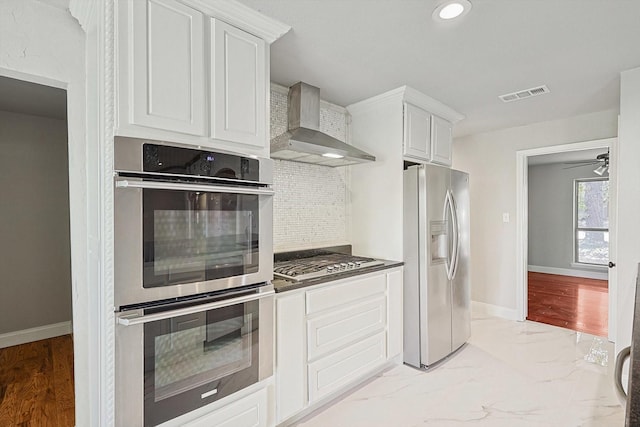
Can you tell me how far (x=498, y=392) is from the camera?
240cm

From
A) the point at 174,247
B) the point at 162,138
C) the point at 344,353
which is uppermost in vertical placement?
the point at 162,138

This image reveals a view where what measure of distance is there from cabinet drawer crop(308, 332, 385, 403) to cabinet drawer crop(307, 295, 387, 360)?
65 millimetres

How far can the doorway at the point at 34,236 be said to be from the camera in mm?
3127

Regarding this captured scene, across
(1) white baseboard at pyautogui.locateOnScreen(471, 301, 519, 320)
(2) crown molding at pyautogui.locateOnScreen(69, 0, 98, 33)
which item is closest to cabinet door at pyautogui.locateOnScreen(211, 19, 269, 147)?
(2) crown molding at pyautogui.locateOnScreen(69, 0, 98, 33)

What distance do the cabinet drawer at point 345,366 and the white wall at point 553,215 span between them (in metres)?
5.95

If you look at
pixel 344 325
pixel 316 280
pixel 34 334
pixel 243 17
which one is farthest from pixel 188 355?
pixel 34 334

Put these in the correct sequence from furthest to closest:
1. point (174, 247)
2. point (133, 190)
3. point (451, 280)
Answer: point (451, 280)
point (174, 247)
point (133, 190)

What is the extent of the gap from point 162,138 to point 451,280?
8.63ft

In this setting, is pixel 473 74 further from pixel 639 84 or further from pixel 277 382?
pixel 277 382

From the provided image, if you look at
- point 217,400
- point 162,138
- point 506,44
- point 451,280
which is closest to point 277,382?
point 217,400

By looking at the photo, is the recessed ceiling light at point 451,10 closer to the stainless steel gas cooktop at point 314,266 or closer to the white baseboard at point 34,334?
the stainless steel gas cooktop at point 314,266

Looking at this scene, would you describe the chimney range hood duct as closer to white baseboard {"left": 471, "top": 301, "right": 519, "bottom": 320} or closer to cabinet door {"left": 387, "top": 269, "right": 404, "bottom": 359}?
cabinet door {"left": 387, "top": 269, "right": 404, "bottom": 359}

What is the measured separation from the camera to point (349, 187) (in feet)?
10.8

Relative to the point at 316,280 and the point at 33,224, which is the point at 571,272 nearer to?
the point at 316,280
